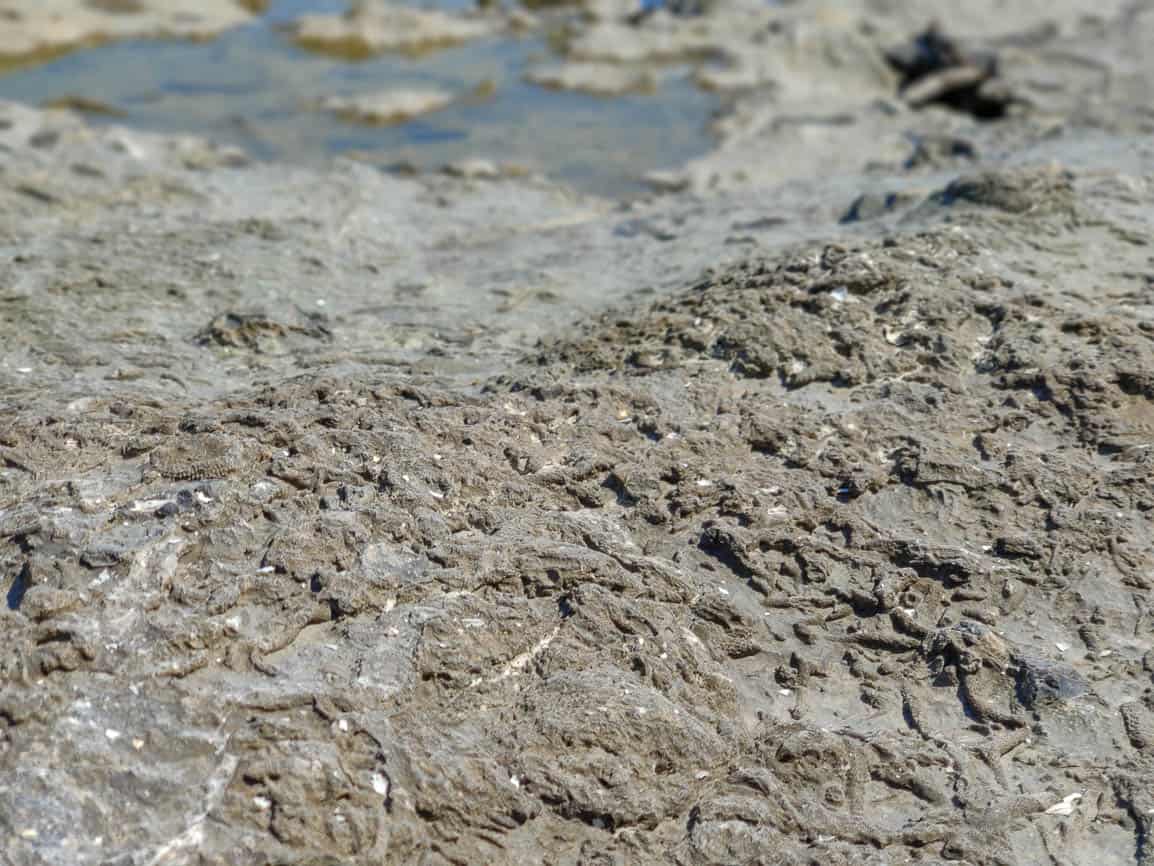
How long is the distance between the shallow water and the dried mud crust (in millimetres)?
4005

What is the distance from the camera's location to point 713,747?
261cm

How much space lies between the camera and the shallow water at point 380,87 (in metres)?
7.89

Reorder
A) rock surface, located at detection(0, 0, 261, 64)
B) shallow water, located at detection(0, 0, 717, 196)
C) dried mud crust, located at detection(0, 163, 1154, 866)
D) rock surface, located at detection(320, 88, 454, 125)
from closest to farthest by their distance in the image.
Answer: dried mud crust, located at detection(0, 163, 1154, 866) → shallow water, located at detection(0, 0, 717, 196) → rock surface, located at detection(320, 88, 454, 125) → rock surface, located at detection(0, 0, 261, 64)

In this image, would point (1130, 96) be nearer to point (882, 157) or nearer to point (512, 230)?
point (882, 157)

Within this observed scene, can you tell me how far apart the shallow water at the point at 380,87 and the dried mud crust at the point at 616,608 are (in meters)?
4.01

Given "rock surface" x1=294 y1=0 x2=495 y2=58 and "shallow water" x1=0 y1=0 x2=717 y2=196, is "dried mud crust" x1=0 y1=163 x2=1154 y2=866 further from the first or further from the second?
"rock surface" x1=294 y1=0 x2=495 y2=58

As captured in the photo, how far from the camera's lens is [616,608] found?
281 cm

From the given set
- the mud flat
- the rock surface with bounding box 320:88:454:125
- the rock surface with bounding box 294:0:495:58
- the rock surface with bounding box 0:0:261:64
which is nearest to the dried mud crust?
the mud flat

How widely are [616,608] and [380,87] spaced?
6999 mm

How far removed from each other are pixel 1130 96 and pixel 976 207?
14.8 feet

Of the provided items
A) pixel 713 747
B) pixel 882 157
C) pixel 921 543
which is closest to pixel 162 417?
pixel 713 747

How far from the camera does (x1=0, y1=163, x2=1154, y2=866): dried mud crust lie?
2393 millimetres

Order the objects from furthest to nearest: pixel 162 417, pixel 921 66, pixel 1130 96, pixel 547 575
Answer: pixel 921 66 < pixel 1130 96 < pixel 162 417 < pixel 547 575

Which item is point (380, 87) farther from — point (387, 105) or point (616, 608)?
point (616, 608)
